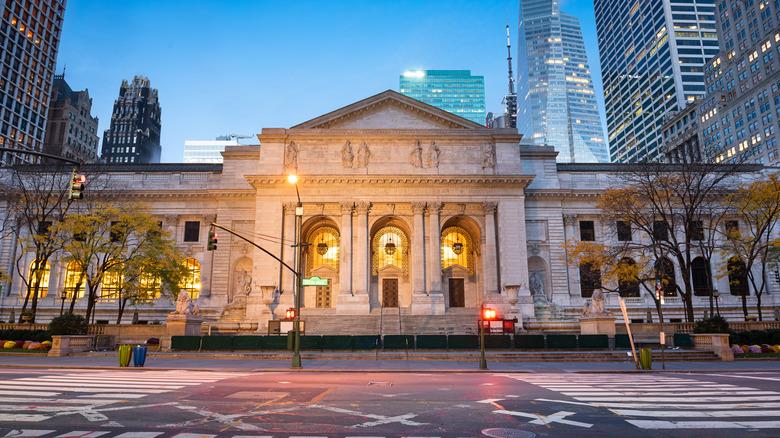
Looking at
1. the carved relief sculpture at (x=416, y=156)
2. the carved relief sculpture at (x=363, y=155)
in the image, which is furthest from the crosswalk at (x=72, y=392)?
the carved relief sculpture at (x=416, y=156)

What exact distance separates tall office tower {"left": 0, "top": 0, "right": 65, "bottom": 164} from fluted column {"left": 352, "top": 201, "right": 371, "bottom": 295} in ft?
219

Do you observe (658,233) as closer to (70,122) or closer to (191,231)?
(191,231)

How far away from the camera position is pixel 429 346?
31.6m

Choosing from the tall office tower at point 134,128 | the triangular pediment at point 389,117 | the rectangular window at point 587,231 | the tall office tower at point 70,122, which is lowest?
the rectangular window at point 587,231

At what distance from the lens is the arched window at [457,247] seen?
2028 inches

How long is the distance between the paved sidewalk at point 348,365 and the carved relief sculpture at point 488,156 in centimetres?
2448

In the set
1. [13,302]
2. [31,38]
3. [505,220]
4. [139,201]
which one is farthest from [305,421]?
[31,38]

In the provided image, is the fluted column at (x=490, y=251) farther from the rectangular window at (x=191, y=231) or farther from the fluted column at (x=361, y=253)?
the rectangular window at (x=191, y=231)

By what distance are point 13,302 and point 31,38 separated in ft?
210

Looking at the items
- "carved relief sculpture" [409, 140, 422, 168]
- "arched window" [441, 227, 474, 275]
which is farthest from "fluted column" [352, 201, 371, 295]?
"arched window" [441, 227, 474, 275]

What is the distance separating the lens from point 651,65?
154750mm

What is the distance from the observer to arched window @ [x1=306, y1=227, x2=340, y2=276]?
51.0 m

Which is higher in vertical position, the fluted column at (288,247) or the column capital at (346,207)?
the column capital at (346,207)

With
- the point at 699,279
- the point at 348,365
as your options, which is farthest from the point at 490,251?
the point at 348,365
